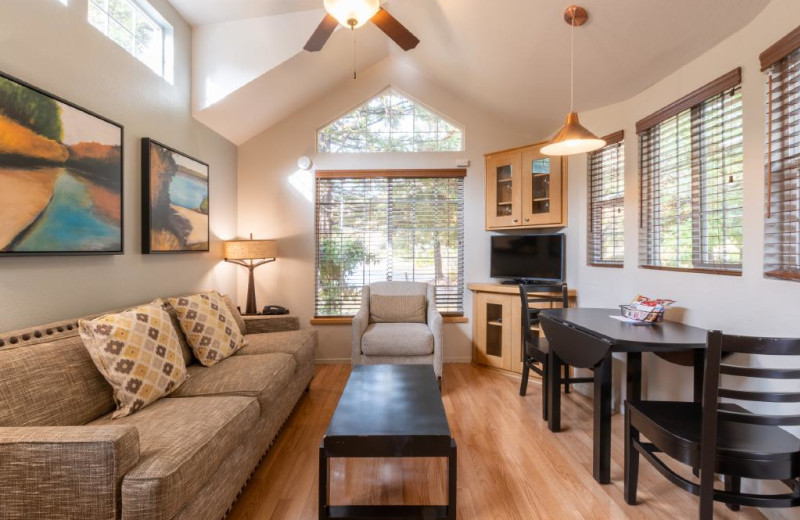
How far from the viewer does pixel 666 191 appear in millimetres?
2389

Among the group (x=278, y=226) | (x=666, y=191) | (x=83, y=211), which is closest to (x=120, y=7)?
(x=83, y=211)

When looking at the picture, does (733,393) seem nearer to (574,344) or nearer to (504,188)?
(574,344)

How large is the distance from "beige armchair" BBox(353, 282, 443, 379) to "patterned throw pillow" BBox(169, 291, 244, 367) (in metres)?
0.99

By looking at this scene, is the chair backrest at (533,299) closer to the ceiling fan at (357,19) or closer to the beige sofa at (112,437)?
the beige sofa at (112,437)

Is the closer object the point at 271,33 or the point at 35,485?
the point at 35,485

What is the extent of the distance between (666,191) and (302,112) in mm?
3362

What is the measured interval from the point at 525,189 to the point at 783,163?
1921 millimetres

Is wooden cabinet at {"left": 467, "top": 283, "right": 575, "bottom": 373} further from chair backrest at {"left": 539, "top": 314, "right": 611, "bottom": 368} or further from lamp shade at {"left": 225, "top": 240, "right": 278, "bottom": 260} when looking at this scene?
lamp shade at {"left": 225, "top": 240, "right": 278, "bottom": 260}

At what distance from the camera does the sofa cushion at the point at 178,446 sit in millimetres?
1097

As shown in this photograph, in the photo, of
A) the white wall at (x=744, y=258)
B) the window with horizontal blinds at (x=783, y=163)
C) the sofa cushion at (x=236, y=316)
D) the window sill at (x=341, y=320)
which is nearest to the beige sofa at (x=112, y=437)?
the sofa cushion at (x=236, y=316)

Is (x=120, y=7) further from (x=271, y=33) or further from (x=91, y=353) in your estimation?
(x=91, y=353)

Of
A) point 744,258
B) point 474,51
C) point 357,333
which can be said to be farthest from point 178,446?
point 474,51

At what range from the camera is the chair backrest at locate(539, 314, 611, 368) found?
6.10ft

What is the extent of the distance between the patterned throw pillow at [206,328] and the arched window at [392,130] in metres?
2.19
